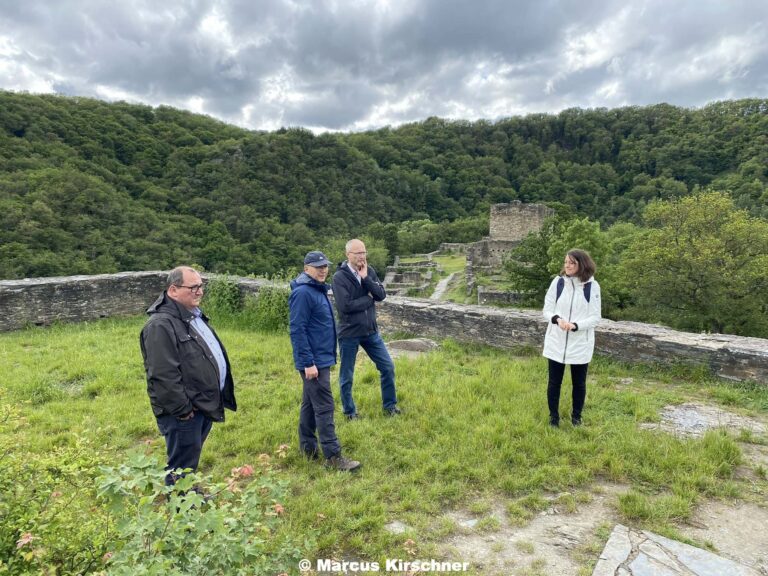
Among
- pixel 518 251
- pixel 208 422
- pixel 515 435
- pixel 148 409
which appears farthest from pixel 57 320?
pixel 518 251

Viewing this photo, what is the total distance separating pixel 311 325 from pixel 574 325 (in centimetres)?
213

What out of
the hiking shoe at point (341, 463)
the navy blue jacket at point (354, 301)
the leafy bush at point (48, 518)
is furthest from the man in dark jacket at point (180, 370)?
the navy blue jacket at point (354, 301)

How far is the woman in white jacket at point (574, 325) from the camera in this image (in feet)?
11.1

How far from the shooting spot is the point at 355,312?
3.56 m

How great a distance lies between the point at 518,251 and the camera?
21891mm

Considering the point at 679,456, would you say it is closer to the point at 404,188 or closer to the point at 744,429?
the point at 744,429

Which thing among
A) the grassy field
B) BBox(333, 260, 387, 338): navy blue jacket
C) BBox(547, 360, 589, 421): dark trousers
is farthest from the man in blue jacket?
BBox(547, 360, 589, 421): dark trousers

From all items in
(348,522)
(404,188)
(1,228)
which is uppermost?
(404,188)

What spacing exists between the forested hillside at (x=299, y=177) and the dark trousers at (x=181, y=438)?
24902 mm

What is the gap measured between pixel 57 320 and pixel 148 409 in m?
4.98

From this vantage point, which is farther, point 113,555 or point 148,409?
point 148,409

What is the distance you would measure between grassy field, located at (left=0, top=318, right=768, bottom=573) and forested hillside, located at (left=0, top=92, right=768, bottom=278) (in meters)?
22.6

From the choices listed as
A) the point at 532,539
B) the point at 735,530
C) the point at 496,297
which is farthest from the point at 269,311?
the point at 496,297

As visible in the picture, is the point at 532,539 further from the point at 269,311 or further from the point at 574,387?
the point at 269,311
